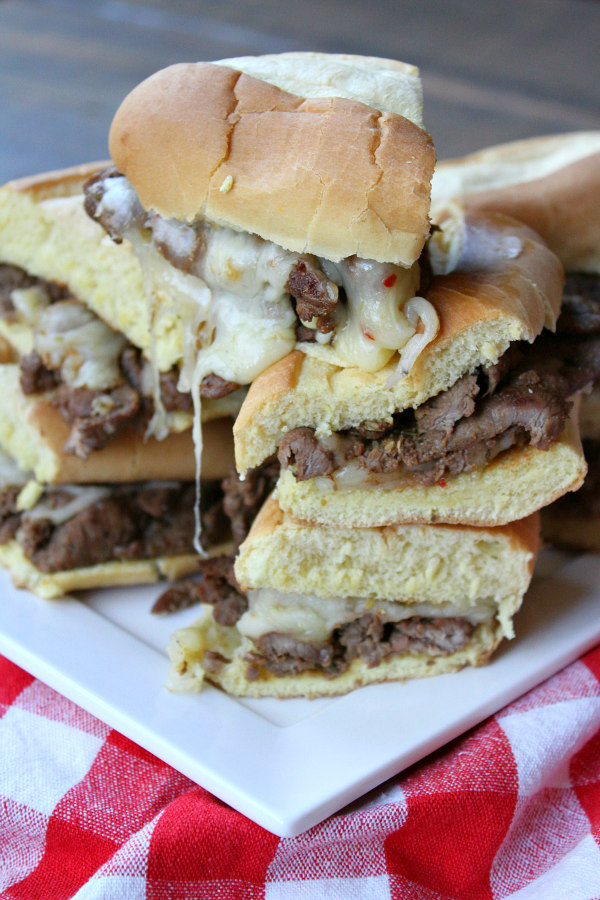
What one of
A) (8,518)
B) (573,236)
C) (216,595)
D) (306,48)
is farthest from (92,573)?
(306,48)

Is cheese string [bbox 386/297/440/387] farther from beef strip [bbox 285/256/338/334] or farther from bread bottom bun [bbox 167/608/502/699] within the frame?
bread bottom bun [bbox 167/608/502/699]

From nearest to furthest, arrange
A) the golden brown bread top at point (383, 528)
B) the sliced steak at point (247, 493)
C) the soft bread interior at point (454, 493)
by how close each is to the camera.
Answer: the soft bread interior at point (454, 493), the golden brown bread top at point (383, 528), the sliced steak at point (247, 493)

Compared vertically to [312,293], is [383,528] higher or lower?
lower

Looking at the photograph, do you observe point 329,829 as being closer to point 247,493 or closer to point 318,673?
point 318,673

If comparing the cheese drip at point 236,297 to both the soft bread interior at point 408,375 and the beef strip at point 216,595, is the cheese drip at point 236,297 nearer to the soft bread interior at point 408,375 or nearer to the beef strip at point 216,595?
the soft bread interior at point 408,375

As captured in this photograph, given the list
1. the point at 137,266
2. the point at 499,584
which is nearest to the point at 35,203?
the point at 137,266

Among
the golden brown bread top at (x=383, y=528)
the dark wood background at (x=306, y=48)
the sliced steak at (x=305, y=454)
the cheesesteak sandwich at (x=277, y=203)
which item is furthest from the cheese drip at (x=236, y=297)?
the dark wood background at (x=306, y=48)
